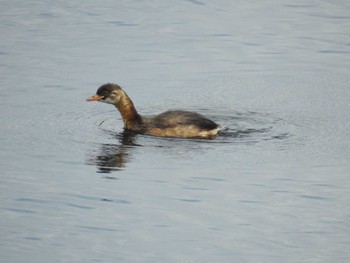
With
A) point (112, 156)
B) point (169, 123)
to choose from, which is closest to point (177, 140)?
point (169, 123)

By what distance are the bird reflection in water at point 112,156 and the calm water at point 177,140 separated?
0.09 ft

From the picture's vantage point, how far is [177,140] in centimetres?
1548

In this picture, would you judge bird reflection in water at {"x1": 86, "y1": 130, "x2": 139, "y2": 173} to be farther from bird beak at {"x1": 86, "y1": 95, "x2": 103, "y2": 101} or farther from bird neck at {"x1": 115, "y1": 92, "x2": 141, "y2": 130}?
bird beak at {"x1": 86, "y1": 95, "x2": 103, "y2": 101}

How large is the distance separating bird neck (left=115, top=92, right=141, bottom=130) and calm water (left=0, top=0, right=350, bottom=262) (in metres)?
0.25

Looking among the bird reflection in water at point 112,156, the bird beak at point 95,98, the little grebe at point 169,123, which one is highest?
the bird beak at point 95,98

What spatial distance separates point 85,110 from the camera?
17.0 metres

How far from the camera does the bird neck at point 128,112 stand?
16.0 meters

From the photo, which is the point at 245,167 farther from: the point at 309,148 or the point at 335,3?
the point at 335,3

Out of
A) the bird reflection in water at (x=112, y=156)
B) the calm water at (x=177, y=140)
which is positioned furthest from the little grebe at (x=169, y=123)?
the bird reflection in water at (x=112, y=156)

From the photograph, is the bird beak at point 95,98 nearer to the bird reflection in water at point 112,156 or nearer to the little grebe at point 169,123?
the little grebe at point 169,123

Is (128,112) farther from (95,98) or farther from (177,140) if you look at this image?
(177,140)

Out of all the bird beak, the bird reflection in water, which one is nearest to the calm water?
the bird reflection in water

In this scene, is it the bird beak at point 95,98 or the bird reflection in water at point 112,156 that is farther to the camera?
the bird beak at point 95,98

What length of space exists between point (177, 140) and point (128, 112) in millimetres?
1129
